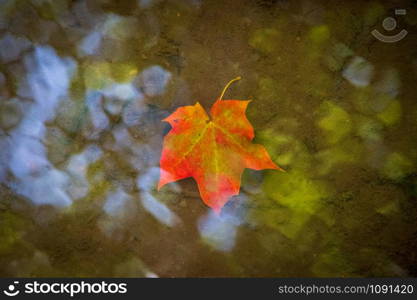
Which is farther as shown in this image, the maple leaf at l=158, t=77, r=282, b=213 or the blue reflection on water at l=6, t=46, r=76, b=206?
the blue reflection on water at l=6, t=46, r=76, b=206

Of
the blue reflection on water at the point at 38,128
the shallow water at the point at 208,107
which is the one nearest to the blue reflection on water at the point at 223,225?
the shallow water at the point at 208,107

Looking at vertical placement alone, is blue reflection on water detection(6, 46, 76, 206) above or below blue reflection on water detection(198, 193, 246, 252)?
above

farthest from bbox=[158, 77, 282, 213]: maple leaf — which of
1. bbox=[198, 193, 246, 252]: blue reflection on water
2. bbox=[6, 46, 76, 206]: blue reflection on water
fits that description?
bbox=[6, 46, 76, 206]: blue reflection on water

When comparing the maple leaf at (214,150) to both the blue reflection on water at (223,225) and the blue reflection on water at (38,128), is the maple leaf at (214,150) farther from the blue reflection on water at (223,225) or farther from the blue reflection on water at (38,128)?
the blue reflection on water at (38,128)

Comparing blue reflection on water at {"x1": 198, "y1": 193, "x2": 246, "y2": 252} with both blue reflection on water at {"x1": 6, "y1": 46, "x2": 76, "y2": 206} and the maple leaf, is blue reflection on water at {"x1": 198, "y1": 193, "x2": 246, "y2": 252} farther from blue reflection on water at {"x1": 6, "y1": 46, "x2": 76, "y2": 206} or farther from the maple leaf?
blue reflection on water at {"x1": 6, "y1": 46, "x2": 76, "y2": 206}

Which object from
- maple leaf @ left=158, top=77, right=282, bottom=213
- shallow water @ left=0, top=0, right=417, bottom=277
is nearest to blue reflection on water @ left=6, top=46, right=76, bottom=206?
shallow water @ left=0, top=0, right=417, bottom=277

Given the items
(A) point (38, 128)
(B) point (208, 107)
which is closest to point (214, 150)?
(B) point (208, 107)
